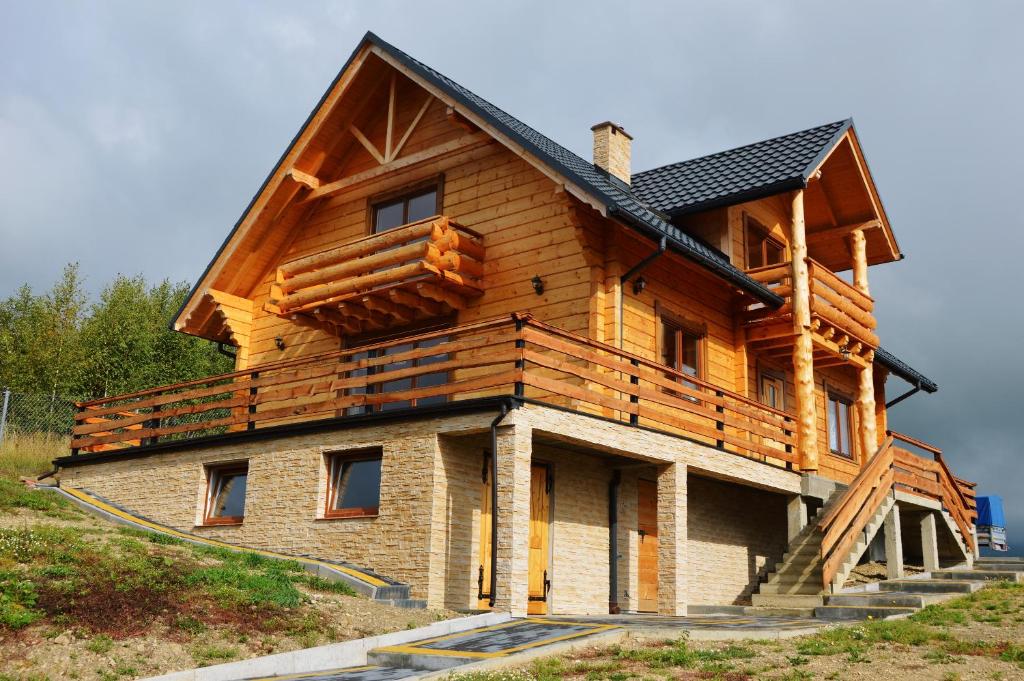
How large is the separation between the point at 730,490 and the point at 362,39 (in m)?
11.5

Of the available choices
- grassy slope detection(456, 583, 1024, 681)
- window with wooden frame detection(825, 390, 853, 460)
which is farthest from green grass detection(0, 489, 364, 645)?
window with wooden frame detection(825, 390, 853, 460)

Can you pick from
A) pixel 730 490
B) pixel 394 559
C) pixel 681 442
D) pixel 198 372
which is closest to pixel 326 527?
pixel 394 559

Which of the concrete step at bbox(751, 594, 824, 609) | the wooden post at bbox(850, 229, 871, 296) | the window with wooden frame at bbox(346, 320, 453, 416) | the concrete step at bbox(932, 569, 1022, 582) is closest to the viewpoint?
the concrete step at bbox(751, 594, 824, 609)

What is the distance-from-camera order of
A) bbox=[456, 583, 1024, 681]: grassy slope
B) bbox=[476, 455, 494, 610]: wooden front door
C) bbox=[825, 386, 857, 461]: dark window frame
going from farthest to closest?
1. bbox=[825, 386, 857, 461]: dark window frame
2. bbox=[476, 455, 494, 610]: wooden front door
3. bbox=[456, 583, 1024, 681]: grassy slope

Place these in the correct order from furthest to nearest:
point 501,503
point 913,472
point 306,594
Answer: point 913,472
point 501,503
point 306,594

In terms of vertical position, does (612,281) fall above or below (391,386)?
above

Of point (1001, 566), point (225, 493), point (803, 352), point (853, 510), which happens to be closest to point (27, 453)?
point (225, 493)

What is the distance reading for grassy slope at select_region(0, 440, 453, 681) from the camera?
10008mm

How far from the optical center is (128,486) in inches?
776

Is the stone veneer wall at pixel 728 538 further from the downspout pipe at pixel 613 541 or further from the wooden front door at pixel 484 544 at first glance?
the wooden front door at pixel 484 544

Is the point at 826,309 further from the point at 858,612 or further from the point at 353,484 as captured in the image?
the point at 353,484

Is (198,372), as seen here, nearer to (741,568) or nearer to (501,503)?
(741,568)

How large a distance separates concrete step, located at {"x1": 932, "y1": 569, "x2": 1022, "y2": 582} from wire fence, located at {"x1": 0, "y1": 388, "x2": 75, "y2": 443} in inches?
780

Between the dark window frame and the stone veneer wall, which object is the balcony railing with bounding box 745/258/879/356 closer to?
the dark window frame
